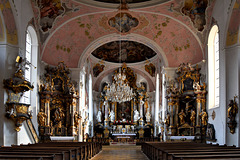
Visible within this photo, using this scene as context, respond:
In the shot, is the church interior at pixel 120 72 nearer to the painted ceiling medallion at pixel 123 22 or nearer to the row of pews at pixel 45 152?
the painted ceiling medallion at pixel 123 22

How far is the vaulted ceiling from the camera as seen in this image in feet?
65.1

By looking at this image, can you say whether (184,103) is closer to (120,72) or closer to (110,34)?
(120,72)

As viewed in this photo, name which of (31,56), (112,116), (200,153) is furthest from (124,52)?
(200,153)

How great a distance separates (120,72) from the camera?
22.7m

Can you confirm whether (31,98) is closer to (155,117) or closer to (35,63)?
(35,63)

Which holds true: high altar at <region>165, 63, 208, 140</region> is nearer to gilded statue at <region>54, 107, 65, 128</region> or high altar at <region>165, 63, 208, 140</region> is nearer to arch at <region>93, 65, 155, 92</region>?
gilded statue at <region>54, 107, 65, 128</region>

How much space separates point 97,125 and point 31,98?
582 inches

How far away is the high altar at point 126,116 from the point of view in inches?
1303

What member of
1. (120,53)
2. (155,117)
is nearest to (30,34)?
(120,53)

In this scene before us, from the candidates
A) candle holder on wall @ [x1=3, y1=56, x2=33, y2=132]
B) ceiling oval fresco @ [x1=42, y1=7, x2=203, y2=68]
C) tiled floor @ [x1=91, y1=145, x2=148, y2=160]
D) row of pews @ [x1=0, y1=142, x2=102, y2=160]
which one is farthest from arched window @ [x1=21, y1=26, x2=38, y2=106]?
row of pews @ [x1=0, y1=142, x2=102, y2=160]

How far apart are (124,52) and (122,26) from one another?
9.65m

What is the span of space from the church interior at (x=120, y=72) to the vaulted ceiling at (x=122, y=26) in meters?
0.06

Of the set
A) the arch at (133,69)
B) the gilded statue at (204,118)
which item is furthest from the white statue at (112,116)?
the gilded statue at (204,118)

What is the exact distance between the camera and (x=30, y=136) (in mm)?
17531
